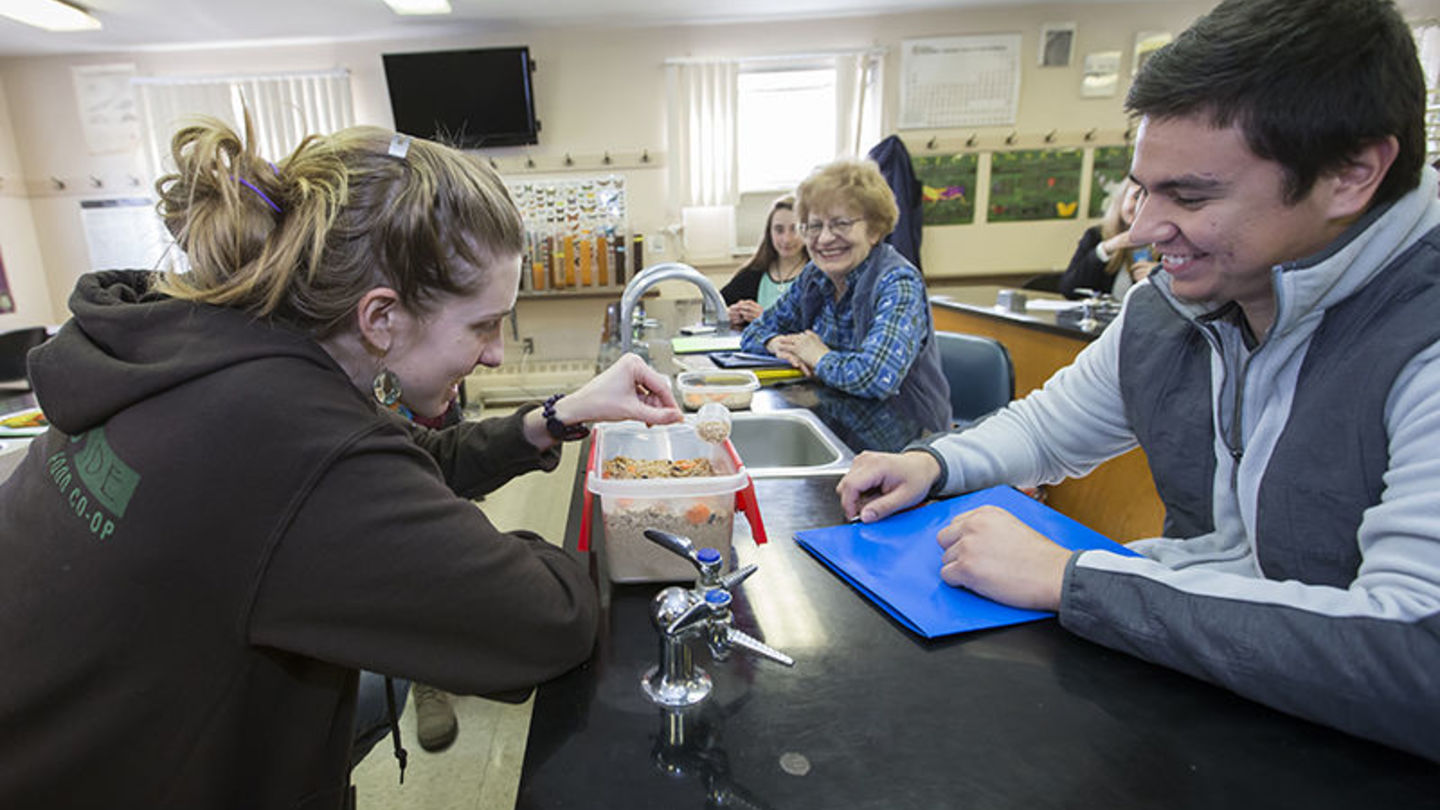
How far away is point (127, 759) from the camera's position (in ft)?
1.98

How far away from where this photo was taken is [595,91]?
4691 mm

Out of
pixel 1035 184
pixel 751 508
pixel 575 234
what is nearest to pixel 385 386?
pixel 751 508

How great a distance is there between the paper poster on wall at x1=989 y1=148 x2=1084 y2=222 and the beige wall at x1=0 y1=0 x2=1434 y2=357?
80mm

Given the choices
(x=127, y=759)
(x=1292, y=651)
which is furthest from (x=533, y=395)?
(x=1292, y=651)

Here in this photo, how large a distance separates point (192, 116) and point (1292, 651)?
1119mm

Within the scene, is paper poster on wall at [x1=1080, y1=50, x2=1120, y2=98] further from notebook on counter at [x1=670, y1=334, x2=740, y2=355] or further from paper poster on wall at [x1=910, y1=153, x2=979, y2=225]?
notebook on counter at [x1=670, y1=334, x2=740, y2=355]

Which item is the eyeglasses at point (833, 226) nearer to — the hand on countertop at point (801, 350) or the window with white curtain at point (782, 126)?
the hand on countertop at point (801, 350)

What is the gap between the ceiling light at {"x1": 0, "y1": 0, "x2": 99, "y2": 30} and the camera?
359 cm

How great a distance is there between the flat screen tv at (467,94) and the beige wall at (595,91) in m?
0.19

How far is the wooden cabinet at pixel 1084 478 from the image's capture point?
2160 millimetres

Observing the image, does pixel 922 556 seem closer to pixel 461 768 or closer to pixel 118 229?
pixel 461 768

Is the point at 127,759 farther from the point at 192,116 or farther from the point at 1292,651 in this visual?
the point at 1292,651

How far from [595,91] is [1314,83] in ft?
15.3

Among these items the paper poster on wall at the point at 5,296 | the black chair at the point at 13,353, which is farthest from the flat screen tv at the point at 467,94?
the paper poster on wall at the point at 5,296
